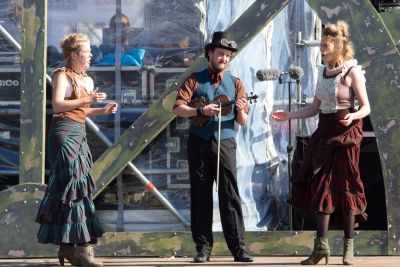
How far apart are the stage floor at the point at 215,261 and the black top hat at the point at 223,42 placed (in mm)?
1500

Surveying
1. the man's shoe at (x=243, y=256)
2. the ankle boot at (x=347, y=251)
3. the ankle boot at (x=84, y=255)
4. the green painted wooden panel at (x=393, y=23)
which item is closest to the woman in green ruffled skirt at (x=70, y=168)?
the ankle boot at (x=84, y=255)

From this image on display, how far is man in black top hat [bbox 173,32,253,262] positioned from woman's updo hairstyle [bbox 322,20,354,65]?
0.66 meters

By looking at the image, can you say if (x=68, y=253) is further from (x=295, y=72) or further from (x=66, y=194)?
(x=295, y=72)

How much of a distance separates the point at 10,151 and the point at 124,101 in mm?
961

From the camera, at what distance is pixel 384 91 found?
26.1ft

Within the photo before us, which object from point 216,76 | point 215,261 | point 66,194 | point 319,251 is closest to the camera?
point 66,194

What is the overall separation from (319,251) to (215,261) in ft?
2.67

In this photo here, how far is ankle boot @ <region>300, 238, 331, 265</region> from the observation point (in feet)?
24.2

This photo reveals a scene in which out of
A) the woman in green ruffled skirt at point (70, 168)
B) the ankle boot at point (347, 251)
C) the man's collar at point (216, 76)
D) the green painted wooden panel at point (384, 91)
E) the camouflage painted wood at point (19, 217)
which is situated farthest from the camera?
the camouflage painted wood at point (19, 217)

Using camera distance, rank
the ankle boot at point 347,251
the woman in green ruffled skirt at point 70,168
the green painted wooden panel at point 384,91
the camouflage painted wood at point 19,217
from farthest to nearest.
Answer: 1. the camouflage painted wood at point 19,217
2. the green painted wooden panel at point 384,91
3. the ankle boot at point 347,251
4. the woman in green ruffled skirt at point 70,168

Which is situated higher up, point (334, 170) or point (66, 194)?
point (334, 170)

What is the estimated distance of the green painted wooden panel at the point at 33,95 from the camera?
26.6 ft

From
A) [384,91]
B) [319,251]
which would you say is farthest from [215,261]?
[384,91]

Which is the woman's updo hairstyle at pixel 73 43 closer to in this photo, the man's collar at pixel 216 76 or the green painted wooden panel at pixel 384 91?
the man's collar at pixel 216 76
